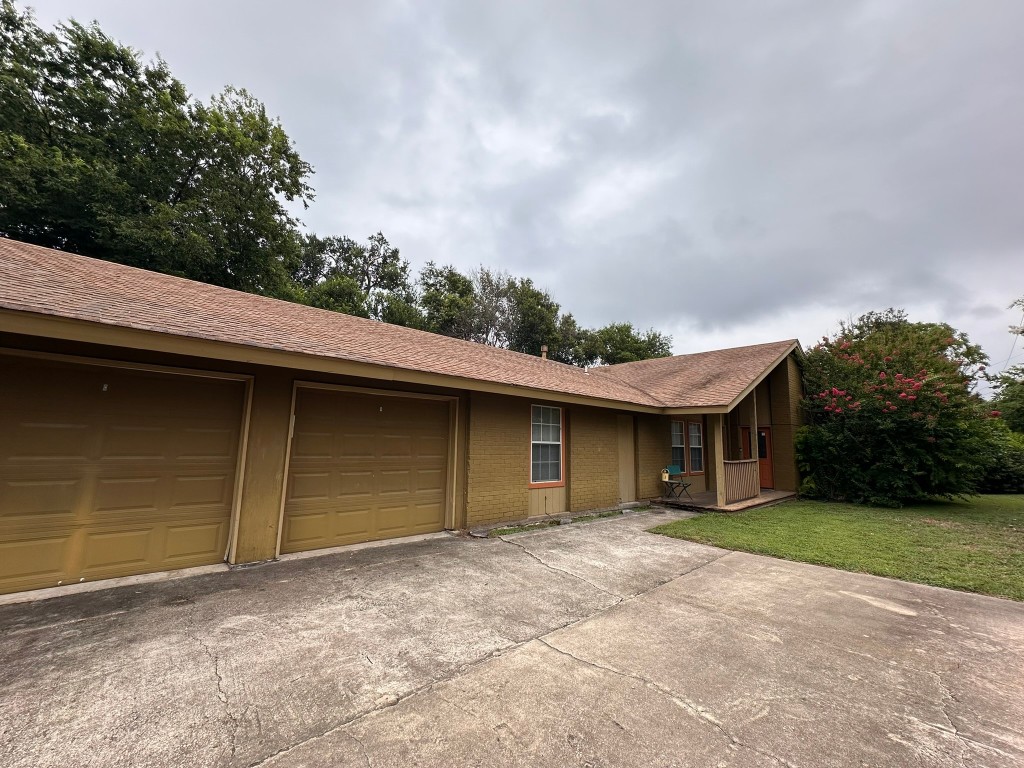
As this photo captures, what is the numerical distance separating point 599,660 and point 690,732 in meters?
0.84

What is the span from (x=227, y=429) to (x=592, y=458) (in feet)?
23.3

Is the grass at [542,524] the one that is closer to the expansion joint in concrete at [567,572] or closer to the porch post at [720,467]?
the expansion joint in concrete at [567,572]

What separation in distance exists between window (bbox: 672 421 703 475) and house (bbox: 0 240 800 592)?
4.32m

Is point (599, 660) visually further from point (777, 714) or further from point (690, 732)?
point (777, 714)

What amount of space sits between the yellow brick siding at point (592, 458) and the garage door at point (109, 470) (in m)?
6.32

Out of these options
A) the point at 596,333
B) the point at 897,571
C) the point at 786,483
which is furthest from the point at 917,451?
the point at 596,333

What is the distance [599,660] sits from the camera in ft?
9.90

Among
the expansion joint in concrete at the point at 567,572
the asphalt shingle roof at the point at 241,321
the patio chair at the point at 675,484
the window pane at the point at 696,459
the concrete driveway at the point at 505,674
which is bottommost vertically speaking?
the expansion joint in concrete at the point at 567,572

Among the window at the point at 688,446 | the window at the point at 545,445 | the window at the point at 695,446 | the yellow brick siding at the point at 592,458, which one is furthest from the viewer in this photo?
the window at the point at 695,446

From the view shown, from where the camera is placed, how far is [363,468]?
19.8 ft

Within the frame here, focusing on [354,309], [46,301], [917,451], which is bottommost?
[917,451]

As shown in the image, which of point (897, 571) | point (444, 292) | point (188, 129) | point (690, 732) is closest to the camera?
point (690, 732)

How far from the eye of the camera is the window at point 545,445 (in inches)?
330

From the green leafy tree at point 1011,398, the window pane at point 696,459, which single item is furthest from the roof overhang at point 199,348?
the green leafy tree at point 1011,398
